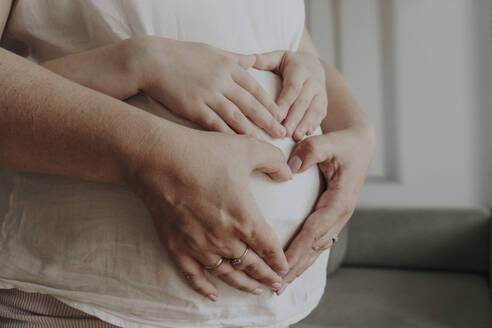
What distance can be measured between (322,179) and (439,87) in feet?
4.62

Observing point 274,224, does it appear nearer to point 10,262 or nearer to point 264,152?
point 264,152

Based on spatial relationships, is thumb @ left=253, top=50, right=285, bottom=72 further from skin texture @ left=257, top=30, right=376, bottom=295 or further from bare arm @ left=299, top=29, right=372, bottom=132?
bare arm @ left=299, top=29, right=372, bottom=132

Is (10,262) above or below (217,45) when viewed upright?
below

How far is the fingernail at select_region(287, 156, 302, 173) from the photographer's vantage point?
48cm

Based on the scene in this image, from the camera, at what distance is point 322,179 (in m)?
0.55

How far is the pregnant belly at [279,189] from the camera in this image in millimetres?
451

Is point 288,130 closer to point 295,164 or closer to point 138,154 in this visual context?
point 295,164

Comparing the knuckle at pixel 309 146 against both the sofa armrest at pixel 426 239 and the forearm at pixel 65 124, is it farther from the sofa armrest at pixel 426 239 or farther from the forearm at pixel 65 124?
the sofa armrest at pixel 426 239

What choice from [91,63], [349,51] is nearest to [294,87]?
[91,63]

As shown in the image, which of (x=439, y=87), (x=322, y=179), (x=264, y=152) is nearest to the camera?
(x=264, y=152)

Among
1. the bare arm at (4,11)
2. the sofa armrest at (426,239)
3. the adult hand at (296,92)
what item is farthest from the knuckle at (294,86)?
the sofa armrest at (426,239)

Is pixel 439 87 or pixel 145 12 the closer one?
pixel 145 12

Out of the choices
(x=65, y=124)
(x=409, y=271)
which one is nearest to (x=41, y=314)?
(x=65, y=124)

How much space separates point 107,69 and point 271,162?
0.63ft
